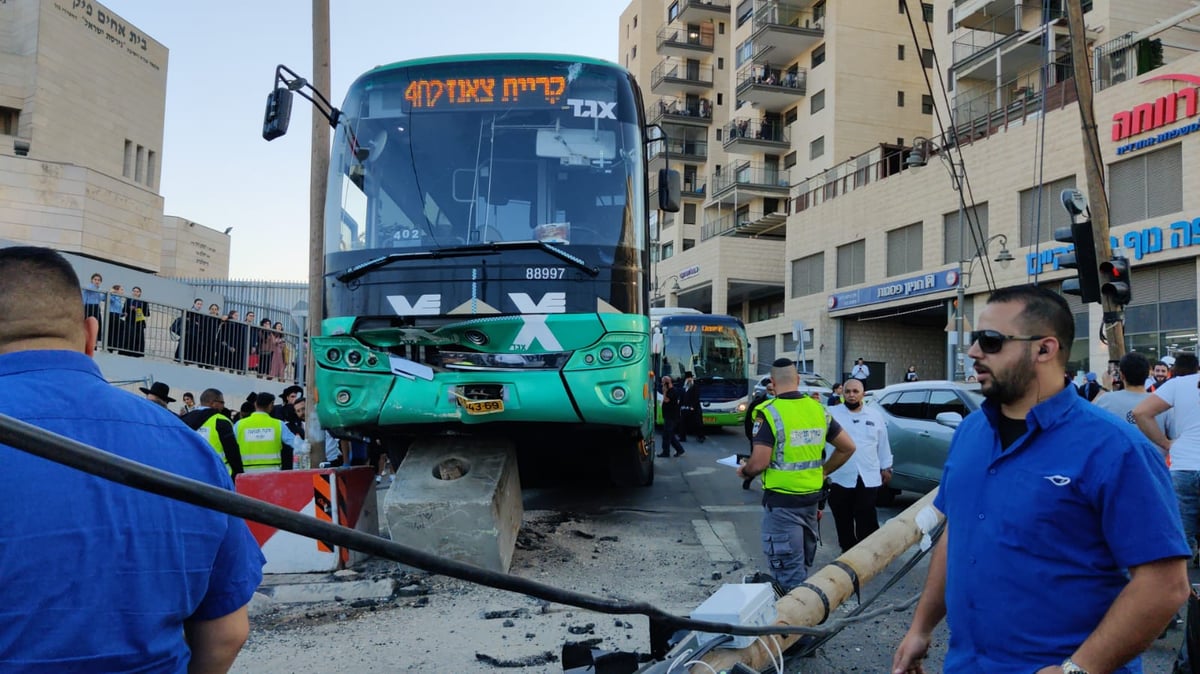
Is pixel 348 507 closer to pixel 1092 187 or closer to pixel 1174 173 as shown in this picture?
pixel 1092 187

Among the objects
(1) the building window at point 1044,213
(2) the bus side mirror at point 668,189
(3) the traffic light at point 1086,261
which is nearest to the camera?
(2) the bus side mirror at point 668,189

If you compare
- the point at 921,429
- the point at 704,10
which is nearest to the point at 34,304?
the point at 921,429

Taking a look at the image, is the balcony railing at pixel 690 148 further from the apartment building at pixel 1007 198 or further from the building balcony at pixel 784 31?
the apartment building at pixel 1007 198

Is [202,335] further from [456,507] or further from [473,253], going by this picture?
[456,507]

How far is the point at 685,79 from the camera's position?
5850cm

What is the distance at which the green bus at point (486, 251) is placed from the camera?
718cm

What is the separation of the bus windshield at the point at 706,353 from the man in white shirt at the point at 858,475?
14501 mm

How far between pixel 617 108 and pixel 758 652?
5.68 m

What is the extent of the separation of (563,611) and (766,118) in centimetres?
4377

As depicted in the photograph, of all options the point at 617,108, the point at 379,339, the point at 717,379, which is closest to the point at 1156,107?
the point at 717,379

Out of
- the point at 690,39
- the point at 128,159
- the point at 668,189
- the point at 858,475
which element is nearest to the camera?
the point at 858,475

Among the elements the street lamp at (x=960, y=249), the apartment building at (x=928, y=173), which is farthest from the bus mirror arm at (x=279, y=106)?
the street lamp at (x=960, y=249)

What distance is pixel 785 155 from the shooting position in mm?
47062

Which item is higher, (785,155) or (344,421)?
(785,155)
